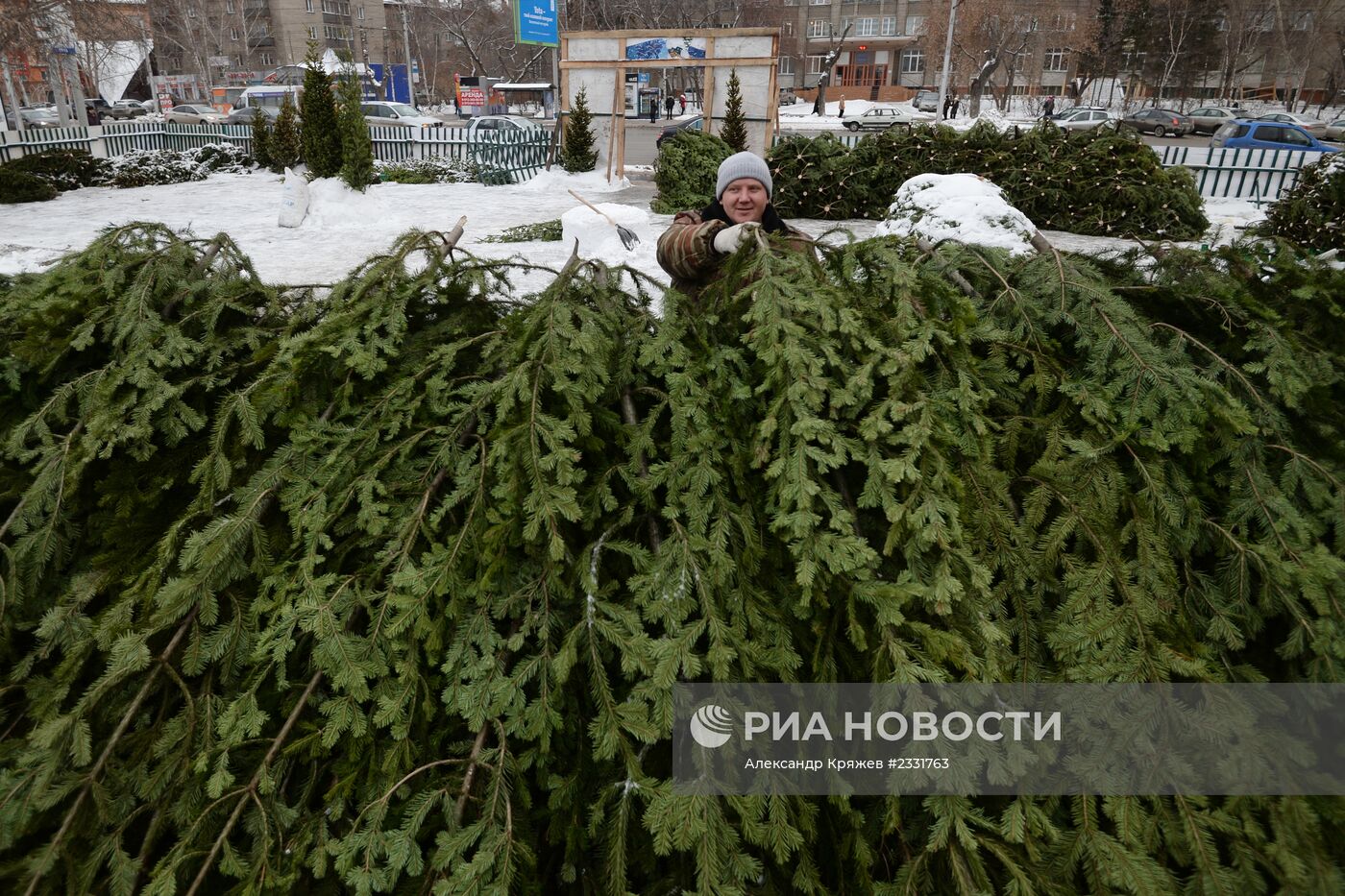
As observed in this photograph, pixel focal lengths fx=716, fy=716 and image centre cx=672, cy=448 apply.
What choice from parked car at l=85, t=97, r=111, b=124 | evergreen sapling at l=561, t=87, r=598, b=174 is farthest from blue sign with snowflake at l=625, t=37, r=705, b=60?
parked car at l=85, t=97, r=111, b=124

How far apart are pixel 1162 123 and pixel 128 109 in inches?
2115

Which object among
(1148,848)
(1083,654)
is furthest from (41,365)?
(1148,848)

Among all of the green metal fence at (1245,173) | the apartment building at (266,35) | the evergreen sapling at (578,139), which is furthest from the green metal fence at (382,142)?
the apartment building at (266,35)

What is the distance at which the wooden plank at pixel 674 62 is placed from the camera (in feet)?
53.1

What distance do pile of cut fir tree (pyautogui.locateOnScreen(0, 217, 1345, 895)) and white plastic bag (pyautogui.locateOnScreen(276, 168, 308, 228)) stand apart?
38.4ft

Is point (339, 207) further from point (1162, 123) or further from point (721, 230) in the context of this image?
point (1162, 123)

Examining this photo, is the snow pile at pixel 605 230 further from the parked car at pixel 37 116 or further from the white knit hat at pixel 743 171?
the parked car at pixel 37 116

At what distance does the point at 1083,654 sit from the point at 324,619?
5.67 ft

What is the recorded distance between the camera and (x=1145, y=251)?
2488 mm

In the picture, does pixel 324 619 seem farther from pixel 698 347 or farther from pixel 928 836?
pixel 928 836

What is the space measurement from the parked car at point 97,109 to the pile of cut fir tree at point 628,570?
1732 inches

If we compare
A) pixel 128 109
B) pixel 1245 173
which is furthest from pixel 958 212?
pixel 128 109

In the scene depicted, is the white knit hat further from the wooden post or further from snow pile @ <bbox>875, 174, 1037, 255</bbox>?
the wooden post

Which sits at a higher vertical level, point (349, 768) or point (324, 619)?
point (324, 619)
